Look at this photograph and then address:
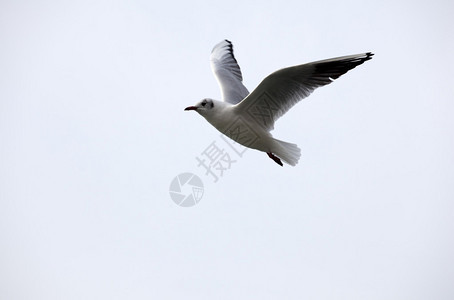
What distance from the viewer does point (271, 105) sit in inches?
250

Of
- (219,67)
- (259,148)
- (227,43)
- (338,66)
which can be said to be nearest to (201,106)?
(259,148)

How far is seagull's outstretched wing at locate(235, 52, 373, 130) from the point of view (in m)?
5.89

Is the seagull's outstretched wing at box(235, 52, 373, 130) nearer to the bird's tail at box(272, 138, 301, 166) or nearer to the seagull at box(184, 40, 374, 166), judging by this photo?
the seagull at box(184, 40, 374, 166)

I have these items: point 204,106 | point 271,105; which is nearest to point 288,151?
point 271,105

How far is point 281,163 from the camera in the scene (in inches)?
271

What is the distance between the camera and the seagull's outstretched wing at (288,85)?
589 cm

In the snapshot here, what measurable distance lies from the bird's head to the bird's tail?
75cm

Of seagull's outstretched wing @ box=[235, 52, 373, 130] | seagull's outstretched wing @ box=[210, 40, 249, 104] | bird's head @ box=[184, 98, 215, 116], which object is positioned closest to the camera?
seagull's outstretched wing @ box=[235, 52, 373, 130]

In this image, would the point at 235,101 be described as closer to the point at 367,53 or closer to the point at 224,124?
the point at 224,124

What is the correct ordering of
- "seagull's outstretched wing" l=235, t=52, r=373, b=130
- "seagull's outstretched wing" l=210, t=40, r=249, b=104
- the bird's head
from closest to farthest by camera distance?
"seagull's outstretched wing" l=235, t=52, r=373, b=130 → the bird's head → "seagull's outstretched wing" l=210, t=40, r=249, b=104

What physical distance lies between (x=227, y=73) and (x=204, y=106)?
175 cm

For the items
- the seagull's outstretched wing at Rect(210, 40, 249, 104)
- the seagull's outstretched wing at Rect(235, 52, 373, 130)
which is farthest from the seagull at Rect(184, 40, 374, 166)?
the seagull's outstretched wing at Rect(210, 40, 249, 104)

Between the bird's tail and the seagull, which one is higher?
the seagull

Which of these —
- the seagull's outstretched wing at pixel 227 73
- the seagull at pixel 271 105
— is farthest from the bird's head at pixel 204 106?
the seagull's outstretched wing at pixel 227 73
